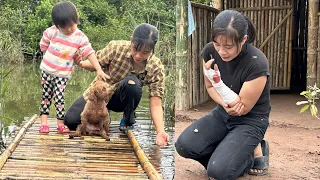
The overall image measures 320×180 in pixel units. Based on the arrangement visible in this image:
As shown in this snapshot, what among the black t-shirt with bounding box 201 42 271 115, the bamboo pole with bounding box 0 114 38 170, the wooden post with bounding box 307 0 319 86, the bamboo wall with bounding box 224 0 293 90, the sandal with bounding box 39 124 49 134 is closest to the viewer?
the black t-shirt with bounding box 201 42 271 115

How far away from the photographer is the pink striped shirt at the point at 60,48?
10.2ft

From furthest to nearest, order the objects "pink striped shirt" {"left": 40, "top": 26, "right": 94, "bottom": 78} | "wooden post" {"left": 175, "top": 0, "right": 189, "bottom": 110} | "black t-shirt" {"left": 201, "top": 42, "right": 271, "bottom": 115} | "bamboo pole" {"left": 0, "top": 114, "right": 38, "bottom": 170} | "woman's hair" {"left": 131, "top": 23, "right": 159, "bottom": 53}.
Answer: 1. "wooden post" {"left": 175, "top": 0, "right": 189, "bottom": 110}
2. "pink striped shirt" {"left": 40, "top": 26, "right": 94, "bottom": 78}
3. "woman's hair" {"left": 131, "top": 23, "right": 159, "bottom": 53}
4. "bamboo pole" {"left": 0, "top": 114, "right": 38, "bottom": 170}
5. "black t-shirt" {"left": 201, "top": 42, "right": 271, "bottom": 115}

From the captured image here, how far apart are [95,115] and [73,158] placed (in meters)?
0.53

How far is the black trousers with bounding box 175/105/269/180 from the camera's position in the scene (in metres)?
2.21

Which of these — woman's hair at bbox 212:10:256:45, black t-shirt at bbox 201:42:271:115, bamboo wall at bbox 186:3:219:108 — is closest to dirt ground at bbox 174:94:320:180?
bamboo wall at bbox 186:3:219:108

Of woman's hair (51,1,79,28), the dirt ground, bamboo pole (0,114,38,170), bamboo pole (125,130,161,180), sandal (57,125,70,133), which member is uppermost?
woman's hair (51,1,79,28)

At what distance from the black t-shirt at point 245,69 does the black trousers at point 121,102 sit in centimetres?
90

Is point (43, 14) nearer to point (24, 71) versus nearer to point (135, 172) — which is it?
point (24, 71)

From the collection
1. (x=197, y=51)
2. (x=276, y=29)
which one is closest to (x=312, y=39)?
(x=276, y=29)

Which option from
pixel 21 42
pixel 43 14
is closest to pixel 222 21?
pixel 43 14

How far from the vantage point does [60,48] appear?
122 inches

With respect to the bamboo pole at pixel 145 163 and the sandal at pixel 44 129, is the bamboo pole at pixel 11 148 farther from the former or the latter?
the bamboo pole at pixel 145 163

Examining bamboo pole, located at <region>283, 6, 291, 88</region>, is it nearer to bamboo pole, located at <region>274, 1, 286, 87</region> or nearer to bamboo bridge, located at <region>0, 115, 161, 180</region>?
bamboo pole, located at <region>274, 1, 286, 87</region>

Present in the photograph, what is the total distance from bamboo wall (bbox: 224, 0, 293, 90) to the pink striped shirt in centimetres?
399
